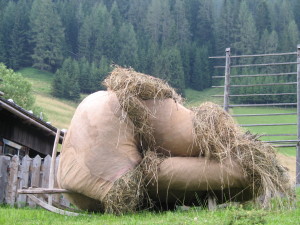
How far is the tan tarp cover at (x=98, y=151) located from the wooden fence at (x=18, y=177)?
3414 mm

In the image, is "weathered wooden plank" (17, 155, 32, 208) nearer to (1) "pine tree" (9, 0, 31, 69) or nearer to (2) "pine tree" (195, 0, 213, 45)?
(1) "pine tree" (9, 0, 31, 69)

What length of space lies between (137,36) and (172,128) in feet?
342

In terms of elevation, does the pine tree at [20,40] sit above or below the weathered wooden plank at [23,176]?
above

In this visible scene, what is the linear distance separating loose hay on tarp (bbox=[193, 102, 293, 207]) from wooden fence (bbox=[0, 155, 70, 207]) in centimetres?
438

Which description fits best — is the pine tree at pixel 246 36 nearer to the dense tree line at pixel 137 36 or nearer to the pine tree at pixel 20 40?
the dense tree line at pixel 137 36

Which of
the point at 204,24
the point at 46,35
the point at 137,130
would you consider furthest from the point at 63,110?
the point at 204,24

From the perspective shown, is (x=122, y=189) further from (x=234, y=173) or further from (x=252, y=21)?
(x=252, y=21)

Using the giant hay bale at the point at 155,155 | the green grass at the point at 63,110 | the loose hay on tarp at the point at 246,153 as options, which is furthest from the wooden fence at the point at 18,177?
the green grass at the point at 63,110

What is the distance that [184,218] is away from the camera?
529cm

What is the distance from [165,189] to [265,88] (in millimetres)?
50352

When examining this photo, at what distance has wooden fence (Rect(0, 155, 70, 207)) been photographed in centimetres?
938

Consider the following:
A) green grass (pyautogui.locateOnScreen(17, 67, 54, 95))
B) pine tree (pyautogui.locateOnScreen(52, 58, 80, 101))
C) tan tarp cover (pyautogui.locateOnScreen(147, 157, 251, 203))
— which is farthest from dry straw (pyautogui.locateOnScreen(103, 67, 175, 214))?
green grass (pyautogui.locateOnScreen(17, 67, 54, 95))

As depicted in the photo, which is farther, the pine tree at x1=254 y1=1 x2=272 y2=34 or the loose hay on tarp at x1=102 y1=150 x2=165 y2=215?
the pine tree at x1=254 y1=1 x2=272 y2=34

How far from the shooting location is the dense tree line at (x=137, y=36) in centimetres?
9088
